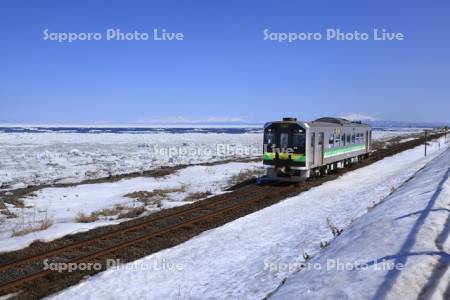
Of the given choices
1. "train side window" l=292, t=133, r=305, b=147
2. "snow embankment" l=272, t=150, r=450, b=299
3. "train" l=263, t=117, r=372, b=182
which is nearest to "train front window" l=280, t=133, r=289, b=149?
"train" l=263, t=117, r=372, b=182

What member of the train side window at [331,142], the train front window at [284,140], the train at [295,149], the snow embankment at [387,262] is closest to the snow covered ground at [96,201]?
the train at [295,149]

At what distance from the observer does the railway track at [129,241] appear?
8570mm

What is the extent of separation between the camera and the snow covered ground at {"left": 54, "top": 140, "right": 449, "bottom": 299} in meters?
7.97

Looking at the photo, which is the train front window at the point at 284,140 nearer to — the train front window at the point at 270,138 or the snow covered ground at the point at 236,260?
the train front window at the point at 270,138

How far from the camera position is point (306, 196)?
56.7 ft

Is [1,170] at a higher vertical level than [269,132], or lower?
lower

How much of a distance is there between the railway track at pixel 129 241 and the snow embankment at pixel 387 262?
4405 mm

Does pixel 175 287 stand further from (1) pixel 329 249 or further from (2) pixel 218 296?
(1) pixel 329 249

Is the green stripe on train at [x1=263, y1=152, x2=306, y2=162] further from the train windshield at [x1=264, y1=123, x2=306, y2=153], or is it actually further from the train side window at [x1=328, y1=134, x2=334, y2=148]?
the train side window at [x1=328, y1=134, x2=334, y2=148]

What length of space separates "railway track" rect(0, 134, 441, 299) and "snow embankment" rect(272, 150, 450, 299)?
4.40 meters

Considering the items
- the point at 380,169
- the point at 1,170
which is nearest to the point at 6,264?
the point at 380,169

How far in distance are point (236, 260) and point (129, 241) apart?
314cm

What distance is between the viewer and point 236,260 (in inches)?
376

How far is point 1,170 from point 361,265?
30.7 m
